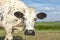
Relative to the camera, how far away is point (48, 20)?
4.59 metres

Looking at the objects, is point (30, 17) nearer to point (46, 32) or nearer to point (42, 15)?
point (42, 15)

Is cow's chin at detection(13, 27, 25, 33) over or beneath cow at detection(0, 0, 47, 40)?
beneath

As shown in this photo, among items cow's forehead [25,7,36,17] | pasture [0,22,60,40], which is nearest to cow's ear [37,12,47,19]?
cow's forehead [25,7,36,17]

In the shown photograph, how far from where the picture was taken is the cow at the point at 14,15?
4125 millimetres

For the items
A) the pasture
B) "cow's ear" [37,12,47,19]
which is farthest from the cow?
the pasture

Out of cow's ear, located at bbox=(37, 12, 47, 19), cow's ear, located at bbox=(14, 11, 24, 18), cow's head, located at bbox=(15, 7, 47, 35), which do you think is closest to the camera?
cow's head, located at bbox=(15, 7, 47, 35)

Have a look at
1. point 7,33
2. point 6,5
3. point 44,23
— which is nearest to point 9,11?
point 6,5

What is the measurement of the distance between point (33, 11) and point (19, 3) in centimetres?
37

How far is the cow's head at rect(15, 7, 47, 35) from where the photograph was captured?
383cm

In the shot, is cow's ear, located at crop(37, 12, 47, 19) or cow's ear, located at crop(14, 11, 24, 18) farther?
cow's ear, located at crop(37, 12, 47, 19)

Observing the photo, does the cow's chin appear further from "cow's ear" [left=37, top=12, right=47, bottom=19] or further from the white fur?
"cow's ear" [left=37, top=12, right=47, bottom=19]

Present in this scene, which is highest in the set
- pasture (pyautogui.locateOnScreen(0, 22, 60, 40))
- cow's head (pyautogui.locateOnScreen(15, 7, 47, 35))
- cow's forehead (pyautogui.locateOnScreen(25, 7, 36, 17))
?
cow's forehead (pyautogui.locateOnScreen(25, 7, 36, 17))

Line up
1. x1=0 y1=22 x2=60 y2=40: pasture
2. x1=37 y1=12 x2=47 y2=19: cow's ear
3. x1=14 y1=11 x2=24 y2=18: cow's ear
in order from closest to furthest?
x1=14 y1=11 x2=24 y2=18: cow's ear, x1=37 y1=12 x2=47 y2=19: cow's ear, x1=0 y1=22 x2=60 y2=40: pasture

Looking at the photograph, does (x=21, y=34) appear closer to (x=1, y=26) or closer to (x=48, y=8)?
(x=1, y=26)
